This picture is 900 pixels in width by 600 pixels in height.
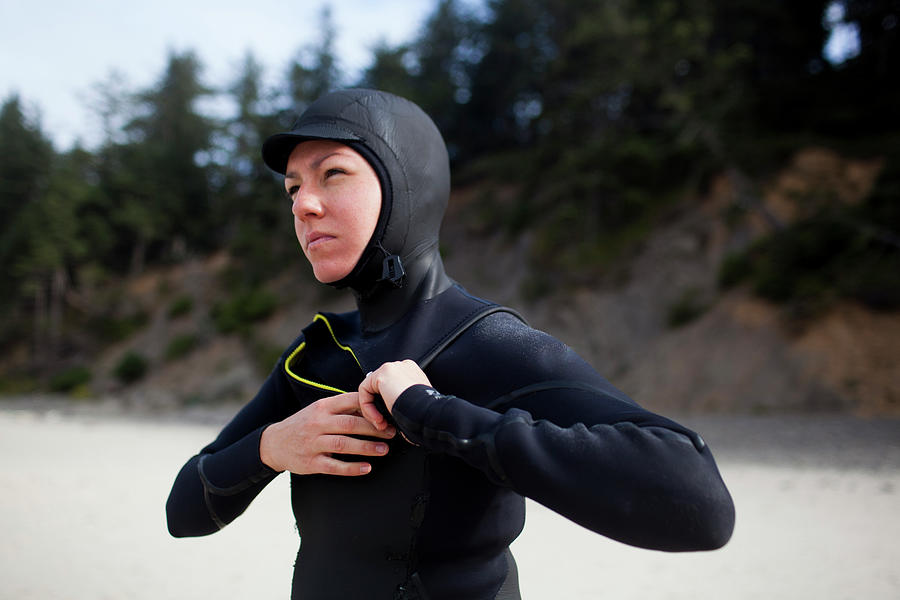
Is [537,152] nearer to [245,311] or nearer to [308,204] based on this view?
[245,311]

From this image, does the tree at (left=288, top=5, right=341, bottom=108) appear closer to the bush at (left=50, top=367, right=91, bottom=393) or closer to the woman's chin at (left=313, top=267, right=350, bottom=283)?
the bush at (left=50, top=367, right=91, bottom=393)

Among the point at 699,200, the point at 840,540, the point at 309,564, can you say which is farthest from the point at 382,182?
the point at 699,200

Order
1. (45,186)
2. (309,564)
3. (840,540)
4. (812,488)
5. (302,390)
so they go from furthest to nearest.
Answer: (45,186), (812,488), (840,540), (302,390), (309,564)

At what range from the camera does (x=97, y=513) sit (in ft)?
24.8

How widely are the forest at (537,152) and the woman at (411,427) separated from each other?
→ 13229mm

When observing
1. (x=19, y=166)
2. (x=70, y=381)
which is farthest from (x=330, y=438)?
(x=19, y=166)

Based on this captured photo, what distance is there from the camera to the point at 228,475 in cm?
160

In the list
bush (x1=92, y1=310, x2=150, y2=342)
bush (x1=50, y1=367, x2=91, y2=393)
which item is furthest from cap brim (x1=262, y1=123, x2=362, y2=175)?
bush (x1=92, y1=310, x2=150, y2=342)

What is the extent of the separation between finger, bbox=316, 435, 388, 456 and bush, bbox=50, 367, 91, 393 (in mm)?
29935

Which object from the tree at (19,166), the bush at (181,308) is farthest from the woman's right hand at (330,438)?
the tree at (19,166)

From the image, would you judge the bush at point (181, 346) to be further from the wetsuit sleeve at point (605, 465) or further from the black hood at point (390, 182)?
the wetsuit sleeve at point (605, 465)

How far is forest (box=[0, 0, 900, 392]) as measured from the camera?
1587cm

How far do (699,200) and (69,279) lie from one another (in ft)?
99.4

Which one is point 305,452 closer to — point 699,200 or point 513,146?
point 699,200
